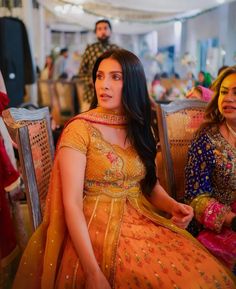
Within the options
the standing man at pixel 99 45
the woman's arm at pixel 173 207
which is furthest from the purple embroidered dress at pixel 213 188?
the standing man at pixel 99 45

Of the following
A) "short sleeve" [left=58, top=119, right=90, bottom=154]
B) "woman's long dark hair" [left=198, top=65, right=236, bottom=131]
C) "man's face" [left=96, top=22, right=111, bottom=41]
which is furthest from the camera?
"man's face" [left=96, top=22, right=111, bottom=41]

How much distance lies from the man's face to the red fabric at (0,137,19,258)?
2.35 metres

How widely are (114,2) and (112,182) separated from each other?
4.09 metres

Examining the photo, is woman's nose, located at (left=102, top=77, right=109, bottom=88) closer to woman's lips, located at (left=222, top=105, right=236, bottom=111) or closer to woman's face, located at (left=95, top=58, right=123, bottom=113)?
woman's face, located at (left=95, top=58, right=123, bottom=113)

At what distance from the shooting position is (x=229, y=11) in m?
4.73

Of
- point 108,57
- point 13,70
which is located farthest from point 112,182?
point 13,70

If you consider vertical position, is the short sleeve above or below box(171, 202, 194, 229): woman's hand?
above

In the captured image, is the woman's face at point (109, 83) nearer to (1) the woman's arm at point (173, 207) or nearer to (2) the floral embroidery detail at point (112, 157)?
(2) the floral embroidery detail at point (112, 157)

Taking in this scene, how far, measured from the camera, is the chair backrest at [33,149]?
3.92ft

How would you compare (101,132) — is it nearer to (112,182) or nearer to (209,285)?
A: (112,182)

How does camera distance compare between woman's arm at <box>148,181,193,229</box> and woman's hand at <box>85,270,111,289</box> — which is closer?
woman's hand at <box>85,270,111,289</box>

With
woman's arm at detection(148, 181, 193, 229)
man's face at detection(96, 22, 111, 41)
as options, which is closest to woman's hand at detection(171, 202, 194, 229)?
woman's arm at detection(148, 181, 193, 229)

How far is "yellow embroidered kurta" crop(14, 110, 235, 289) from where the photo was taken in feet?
3.50

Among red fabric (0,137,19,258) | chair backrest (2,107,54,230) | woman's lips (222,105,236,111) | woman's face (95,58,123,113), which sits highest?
woman's face (95,58,123,113)
